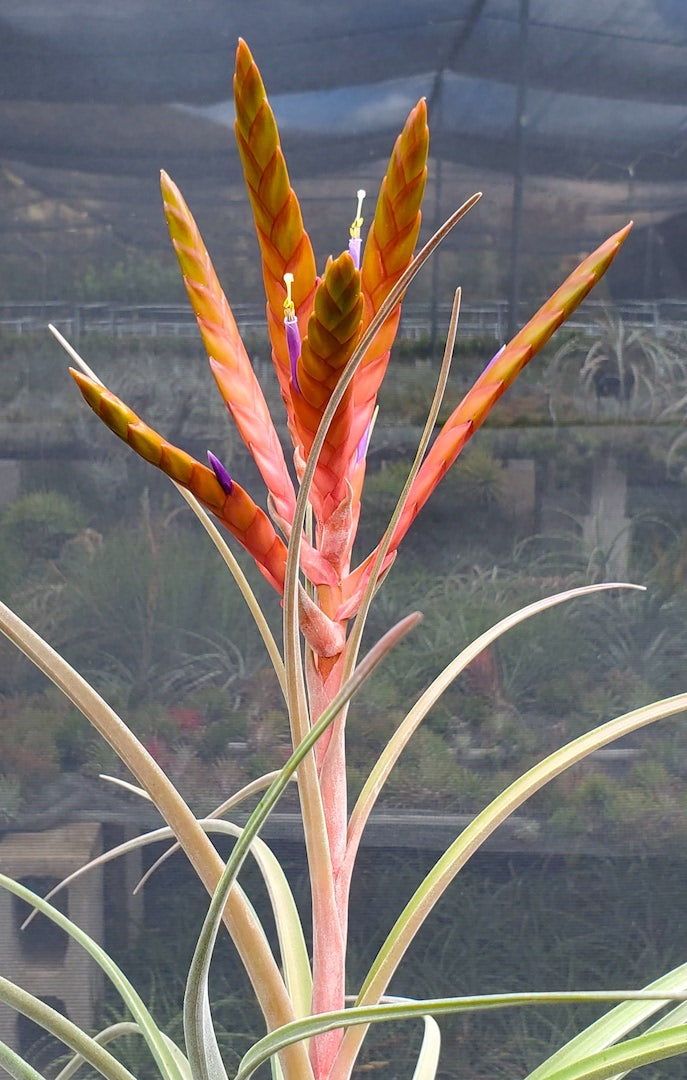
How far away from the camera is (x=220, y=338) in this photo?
1.37 ft

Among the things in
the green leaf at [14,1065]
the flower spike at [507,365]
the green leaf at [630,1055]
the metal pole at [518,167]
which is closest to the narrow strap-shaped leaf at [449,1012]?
the green leaf at [630,1055]

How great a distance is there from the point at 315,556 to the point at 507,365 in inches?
5.8

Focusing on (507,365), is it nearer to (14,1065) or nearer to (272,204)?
(272,204)

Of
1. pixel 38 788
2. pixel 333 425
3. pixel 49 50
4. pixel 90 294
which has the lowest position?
pixel 38 788

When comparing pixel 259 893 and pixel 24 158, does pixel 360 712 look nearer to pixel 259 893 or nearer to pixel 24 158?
pixel 259 893

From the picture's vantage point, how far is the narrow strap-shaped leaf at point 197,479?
0.33m

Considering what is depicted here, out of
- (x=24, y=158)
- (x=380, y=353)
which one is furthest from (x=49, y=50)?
(x=380, y=353)

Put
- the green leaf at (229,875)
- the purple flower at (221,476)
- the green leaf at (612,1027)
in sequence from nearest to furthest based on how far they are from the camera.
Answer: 1. the green leaf at (229,875)
2. the purple flower at (221,476)
3. the green leaf at (612,1027)

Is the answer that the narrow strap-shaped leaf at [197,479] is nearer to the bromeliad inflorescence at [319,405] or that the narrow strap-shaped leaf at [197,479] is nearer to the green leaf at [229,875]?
the bromeliad inflorescence at [319,405]

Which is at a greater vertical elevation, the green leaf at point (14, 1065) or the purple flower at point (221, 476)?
the purple flower at point (221, 476)

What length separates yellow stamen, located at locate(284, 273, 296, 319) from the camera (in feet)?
1.31

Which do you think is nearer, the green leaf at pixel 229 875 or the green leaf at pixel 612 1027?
the green leaf at pixel 229 875

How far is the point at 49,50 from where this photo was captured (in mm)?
893

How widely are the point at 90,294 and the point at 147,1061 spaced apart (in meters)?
0.92
